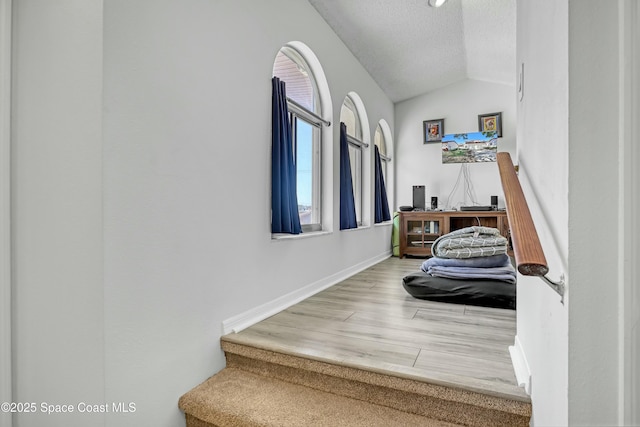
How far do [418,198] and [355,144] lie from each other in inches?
66.3

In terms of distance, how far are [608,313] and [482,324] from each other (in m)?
1.42

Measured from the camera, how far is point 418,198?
521cm

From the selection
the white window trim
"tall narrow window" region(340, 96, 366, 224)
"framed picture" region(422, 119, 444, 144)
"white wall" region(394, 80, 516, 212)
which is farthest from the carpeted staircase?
"framed picture" region(422, 119, 444, 144)

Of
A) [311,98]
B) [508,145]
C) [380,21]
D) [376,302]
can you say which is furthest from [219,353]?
[508,145]

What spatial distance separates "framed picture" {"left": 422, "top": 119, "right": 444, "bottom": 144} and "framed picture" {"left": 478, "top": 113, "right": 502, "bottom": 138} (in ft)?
1.85

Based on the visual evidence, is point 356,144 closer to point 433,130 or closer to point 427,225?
point 427,225

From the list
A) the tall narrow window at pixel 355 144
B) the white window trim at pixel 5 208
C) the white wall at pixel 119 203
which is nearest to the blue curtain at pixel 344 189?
the tall narrow window at pixel 355 144

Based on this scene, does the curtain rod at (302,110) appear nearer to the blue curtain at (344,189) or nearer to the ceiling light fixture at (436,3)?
the blue curtain at (344,189)

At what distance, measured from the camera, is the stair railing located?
2.53 ft

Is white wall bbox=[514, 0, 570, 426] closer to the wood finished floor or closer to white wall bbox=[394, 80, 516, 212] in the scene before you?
the wood finished floor

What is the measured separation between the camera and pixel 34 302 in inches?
53.0

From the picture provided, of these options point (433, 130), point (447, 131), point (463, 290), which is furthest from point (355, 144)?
point (463, 290)

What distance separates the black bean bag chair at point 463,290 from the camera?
2.35 metres

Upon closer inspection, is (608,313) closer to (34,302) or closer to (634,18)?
(634,18)
